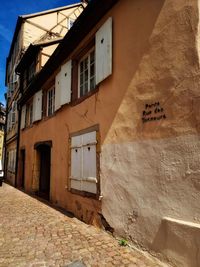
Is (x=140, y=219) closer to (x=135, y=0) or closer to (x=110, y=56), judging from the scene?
(x=110, y=56)

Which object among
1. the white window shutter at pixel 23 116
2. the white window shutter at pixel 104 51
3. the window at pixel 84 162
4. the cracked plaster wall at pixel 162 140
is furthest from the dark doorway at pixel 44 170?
the cracked plaster wall at pixel 162 140

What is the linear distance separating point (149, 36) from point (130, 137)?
1.83m

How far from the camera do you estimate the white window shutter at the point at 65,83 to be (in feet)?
25.6

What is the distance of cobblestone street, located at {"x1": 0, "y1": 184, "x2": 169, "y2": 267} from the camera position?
3.89 m

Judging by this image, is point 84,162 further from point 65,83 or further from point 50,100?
point 50,100

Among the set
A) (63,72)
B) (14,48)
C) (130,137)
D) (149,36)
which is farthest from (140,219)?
(14,48)

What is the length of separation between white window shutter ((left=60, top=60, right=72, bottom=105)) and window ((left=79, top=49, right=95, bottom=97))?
1.44 feet

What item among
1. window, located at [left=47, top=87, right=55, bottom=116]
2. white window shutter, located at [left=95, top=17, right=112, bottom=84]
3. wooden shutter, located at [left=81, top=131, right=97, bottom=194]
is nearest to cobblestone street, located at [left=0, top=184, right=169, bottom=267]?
wooden shutter, located at [left=81, top=131, right=97, bottom=194]

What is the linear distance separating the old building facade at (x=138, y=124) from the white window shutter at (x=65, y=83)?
67 mm

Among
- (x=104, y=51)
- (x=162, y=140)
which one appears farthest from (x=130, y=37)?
(x=162, y=140)

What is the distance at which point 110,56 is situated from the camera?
5.54m

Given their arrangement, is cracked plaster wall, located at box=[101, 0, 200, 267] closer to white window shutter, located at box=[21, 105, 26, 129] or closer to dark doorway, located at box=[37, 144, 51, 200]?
dark doorway, located at box=[37, 144, 51, 200]

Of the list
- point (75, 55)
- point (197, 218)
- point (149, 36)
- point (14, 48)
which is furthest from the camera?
point (14, 48)

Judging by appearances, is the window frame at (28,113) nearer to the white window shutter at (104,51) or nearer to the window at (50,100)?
the window at (50,100)
